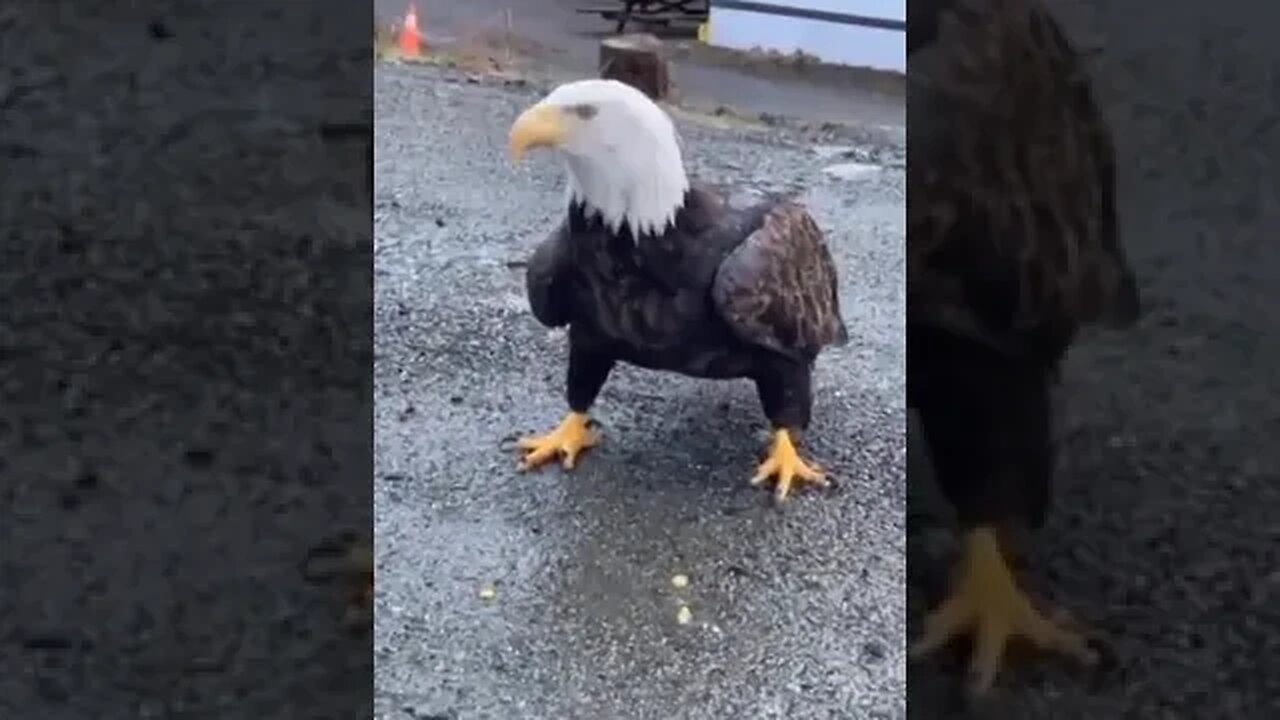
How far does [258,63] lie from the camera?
0.63m

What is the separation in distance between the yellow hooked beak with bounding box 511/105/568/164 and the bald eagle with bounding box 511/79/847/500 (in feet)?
0.05

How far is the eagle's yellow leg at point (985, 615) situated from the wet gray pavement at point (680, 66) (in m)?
0.28

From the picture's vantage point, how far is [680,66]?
892 mm

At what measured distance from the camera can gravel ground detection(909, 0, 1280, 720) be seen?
635 millimetres

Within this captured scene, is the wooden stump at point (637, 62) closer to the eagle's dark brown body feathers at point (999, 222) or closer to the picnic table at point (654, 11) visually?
the picnic table at point (654, 11)

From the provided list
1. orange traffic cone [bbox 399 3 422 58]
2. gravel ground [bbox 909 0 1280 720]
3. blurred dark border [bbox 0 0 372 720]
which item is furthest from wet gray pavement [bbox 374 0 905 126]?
gravel ground [bbox 909 0 1280 720]

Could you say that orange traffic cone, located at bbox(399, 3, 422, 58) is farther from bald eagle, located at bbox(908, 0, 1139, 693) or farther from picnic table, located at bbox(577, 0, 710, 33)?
bald eagle, located at bbox(908, 0, 1139, 693)

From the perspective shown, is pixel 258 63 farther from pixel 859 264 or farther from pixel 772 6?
pixel 772 6

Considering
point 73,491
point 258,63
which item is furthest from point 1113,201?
point 73,491

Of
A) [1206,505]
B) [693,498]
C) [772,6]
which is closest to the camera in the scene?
[1206,505]

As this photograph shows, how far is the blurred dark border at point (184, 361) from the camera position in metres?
0.64

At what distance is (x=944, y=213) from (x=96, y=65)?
324 millimetres

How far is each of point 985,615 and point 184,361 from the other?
Result: 316mm

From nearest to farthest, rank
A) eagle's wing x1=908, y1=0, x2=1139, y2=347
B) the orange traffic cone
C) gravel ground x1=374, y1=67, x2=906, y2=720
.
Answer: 1. eagle's wing x1=908, y1=0, x2=1139, y2=347
2. gravel ground x1=374, y1=67, x2=906, y2=720
3. the orange traffic cone
